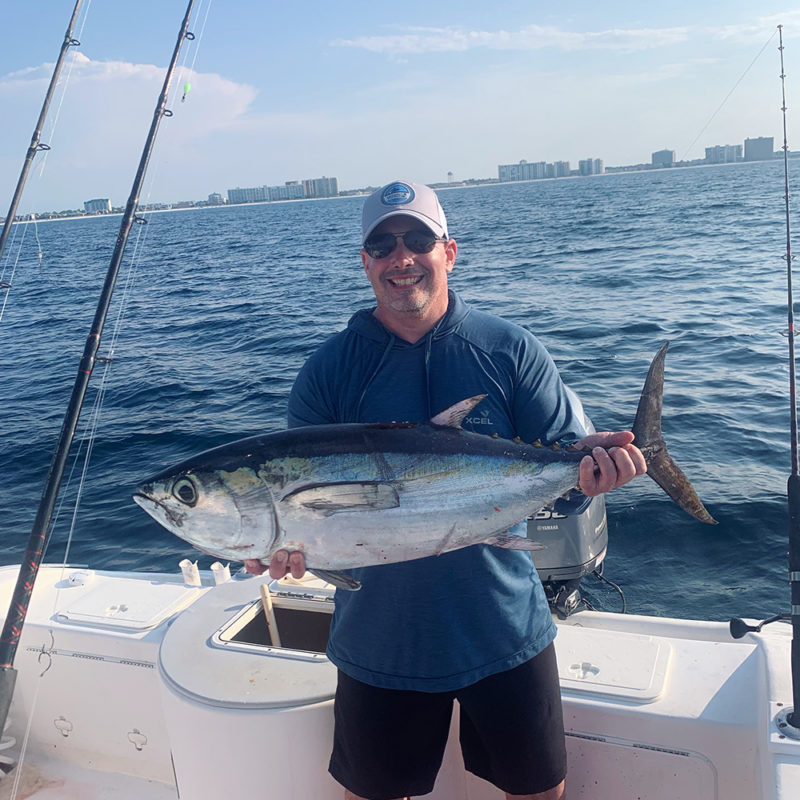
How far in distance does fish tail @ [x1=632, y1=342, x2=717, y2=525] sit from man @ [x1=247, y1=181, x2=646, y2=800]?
0.44 ft

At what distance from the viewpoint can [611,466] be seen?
2436mm

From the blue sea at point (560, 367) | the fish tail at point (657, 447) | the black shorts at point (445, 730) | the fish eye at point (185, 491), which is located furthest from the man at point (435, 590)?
the blue sea at point (560, 367)

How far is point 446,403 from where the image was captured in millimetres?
2674

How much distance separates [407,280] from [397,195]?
0.36 metres

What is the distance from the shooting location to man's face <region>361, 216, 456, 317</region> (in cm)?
275

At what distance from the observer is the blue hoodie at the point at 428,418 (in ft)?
8.34

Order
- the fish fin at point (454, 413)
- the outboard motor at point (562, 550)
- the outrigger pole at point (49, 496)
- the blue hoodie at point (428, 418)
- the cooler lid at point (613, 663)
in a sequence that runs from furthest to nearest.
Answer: the outboard motor at point (562, 550), the outrigger pole at point (49, 496), the cooler lid at point (613, 663), the blue hoodie at point (428, 418), the fish fin at point (454, 413)

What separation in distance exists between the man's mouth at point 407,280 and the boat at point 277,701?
1.62m

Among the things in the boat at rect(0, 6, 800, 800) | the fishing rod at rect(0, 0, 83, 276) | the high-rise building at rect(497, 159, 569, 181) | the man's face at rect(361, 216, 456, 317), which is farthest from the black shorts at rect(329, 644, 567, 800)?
the high-rise building at rect(497, 159, 569, 181)

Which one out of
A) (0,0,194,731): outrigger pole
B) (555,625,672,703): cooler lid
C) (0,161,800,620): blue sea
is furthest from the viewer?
(0,161,800,620): blue sea

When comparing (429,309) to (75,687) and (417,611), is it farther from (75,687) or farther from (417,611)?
(75,687)

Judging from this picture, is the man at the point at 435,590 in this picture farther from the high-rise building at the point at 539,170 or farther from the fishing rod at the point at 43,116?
the high-rise building at the point at 539,170

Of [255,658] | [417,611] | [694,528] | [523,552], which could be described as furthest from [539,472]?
[694,528]

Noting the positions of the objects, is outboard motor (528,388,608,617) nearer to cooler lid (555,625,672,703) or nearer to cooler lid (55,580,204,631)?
cooler lid (555,625,672,703)
